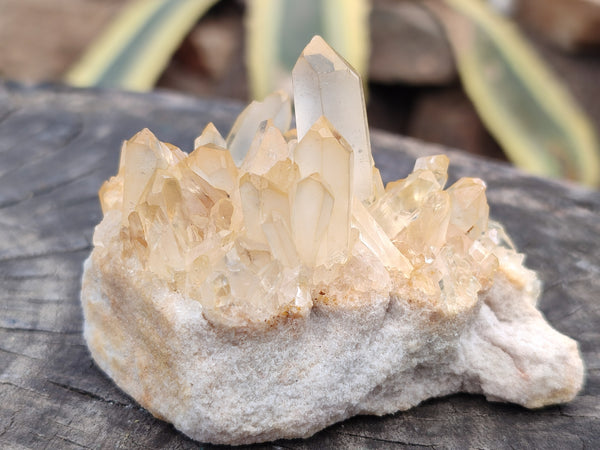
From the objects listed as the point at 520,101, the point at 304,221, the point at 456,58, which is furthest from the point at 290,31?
the point at 304,221

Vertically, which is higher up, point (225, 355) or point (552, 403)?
point (225, 355)

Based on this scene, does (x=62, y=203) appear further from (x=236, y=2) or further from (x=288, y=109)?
(x=236, y=2)

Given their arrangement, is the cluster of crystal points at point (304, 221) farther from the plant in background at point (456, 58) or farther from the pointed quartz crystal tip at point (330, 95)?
the plant in background at point (456, 58)

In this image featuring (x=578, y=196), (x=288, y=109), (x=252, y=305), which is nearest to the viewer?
(x=252, y=305)

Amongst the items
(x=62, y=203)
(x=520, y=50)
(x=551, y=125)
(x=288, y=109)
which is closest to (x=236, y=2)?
(x=520, y=50)

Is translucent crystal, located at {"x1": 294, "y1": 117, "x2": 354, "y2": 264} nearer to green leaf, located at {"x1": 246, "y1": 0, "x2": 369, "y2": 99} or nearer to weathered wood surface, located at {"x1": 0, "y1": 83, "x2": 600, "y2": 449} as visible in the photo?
weathered wood surface, located at {"x1": 0, "y1": 83, "x2": 600, "y2": 449}

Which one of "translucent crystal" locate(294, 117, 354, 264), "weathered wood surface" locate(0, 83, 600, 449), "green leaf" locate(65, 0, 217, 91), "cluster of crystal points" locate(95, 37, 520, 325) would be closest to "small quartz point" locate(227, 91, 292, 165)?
"cluster of crystal points" locate(95, 37, 520, 325)

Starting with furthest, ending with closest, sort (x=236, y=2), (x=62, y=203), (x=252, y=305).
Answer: (x=236, y=2) < (x=62, y=203) < (x=252, y=305)

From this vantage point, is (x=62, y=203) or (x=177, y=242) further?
(x=62, y=203)
